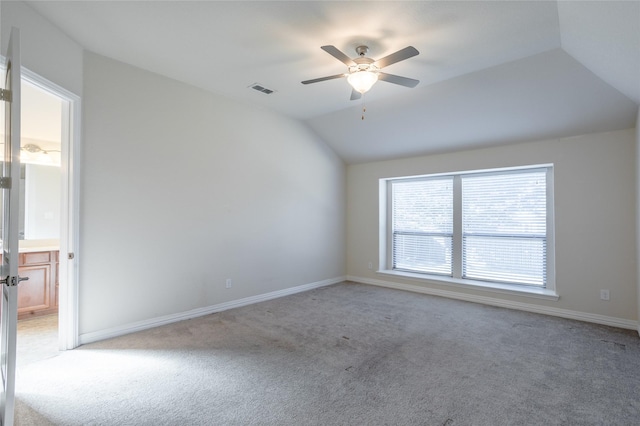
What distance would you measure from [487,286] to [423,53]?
3.36 meters

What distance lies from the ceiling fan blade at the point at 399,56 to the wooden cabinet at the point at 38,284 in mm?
4412

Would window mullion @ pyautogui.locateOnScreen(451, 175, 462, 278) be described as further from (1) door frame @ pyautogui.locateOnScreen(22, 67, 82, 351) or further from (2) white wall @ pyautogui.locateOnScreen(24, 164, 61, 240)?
(2) white wall @ pyautogui.locateOnScreen(24, 164, 61, 240)

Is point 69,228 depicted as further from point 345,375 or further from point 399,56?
point 399,56

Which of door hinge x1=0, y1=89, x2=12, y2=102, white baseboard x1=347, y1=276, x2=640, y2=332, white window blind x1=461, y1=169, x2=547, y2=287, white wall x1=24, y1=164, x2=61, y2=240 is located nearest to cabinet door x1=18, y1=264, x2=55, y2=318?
white wall x1=24, y1=164, x2=61, y2=240

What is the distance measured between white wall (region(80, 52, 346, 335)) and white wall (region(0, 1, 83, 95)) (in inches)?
6.3

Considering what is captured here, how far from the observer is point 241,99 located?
4.36 meters

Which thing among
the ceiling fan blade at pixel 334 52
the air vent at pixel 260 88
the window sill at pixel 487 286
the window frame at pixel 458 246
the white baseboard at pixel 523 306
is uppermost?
the air vent at pixel 260 88

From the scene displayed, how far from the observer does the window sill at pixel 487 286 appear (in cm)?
418

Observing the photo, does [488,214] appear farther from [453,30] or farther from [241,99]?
[241,99]

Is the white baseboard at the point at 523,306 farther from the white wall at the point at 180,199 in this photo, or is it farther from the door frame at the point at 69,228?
the door frame at the point at 69,228

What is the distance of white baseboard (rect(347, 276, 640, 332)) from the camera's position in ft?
11.9

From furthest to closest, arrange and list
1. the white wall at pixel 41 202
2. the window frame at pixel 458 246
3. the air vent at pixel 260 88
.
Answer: the white wall at pixel 41 202 → the window frame at pixel 458 246 → the air vent at pixel 260 88

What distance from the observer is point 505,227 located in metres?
4.67

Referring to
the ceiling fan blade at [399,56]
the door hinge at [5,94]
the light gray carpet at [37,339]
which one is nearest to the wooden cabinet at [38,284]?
the light gray carpet at [37,339]
